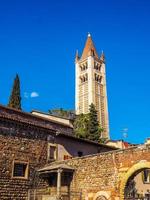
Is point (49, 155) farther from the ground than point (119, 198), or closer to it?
farther from the ground

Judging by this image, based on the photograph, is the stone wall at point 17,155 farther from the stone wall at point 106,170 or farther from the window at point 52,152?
the stone wall at point 106,170

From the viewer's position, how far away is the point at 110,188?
18172 mm

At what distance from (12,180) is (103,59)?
263 ft

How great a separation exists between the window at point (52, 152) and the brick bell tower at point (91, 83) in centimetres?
6144

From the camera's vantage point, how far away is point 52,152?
2328 centimetres

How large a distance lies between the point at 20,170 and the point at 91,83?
6913cm

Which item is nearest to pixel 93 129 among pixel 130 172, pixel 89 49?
pixel 130 172

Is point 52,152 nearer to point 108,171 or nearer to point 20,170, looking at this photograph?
point 20,170

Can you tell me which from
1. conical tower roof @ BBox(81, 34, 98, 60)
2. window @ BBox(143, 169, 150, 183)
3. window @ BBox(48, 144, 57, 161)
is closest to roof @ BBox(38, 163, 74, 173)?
window @ BBox(48, 144, 57, 161)

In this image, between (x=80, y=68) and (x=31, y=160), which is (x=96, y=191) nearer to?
(x=31, y=160)

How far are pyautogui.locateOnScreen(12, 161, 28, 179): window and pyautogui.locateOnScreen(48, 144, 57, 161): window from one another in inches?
104

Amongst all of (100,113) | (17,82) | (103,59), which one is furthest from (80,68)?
(17,82)

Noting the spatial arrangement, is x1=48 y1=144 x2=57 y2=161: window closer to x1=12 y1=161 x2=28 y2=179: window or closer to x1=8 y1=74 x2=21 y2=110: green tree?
x1=12 y1=161 x2=28 y2=179: window

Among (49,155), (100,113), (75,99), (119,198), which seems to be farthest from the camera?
(75,99)
